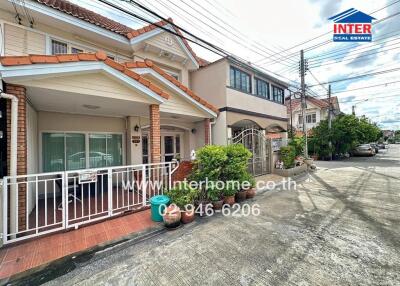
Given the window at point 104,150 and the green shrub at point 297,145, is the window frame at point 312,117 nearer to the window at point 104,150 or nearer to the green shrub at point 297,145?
the green shrub at point 297,145

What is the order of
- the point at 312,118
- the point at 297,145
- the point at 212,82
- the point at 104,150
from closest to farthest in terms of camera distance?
the point at 104,150
the point at 212,82
the point at 297,145
the point at 312,118

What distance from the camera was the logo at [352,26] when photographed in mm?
8219

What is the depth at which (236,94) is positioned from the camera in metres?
10.0

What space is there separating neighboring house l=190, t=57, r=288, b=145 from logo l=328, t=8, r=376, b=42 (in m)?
4.08

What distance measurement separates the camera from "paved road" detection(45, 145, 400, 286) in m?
2.73

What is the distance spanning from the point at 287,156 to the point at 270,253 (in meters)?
8.53

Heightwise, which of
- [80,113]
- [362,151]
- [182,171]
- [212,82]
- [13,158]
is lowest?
[362,151]

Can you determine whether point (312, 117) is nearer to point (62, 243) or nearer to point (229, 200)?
point (229, 200)

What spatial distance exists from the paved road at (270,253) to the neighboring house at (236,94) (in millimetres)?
5381

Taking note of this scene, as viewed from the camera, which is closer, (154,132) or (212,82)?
(154,132)

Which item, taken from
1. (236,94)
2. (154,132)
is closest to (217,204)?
(154,132)

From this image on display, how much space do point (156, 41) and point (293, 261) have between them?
31.5 ft

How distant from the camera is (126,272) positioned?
2.89 m

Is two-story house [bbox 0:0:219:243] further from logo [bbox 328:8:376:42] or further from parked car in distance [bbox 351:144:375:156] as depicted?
parked car in distance [bbox 351:144:375:156]
